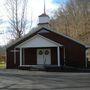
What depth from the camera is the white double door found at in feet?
131

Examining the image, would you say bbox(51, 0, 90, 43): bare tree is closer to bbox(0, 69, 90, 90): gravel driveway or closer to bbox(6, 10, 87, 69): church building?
bbox(6, 10, 87, 69): church building

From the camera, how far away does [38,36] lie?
126 feet

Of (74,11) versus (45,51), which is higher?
(74,11)

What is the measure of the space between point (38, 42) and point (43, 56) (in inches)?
96.8

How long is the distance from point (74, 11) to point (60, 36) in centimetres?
2490

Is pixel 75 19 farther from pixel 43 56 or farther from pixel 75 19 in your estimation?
pixel 43 56

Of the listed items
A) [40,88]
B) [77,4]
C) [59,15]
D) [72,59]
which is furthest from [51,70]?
[59,15]

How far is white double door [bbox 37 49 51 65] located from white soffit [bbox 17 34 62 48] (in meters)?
2.06

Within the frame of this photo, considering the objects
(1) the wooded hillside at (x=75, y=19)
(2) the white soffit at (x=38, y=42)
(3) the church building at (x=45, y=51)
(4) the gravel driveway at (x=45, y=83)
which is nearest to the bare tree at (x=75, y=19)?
(1) the wooded hillside at (x=75, y=19)

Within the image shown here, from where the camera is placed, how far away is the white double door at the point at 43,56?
1571 inches

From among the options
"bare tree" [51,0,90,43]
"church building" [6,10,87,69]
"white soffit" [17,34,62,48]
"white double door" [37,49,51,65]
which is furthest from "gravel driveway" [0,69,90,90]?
"bare tree" [51,0,90,43]

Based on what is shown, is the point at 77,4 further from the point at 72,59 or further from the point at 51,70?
the point at 51,70

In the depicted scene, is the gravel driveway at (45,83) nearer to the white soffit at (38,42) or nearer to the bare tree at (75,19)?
the white soffit at (38,42)

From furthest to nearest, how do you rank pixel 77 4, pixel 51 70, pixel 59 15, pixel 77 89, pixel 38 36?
pixel 59 15, pixel 77 4, pixel 38 36, pixel 51 70, pixel 77 89
